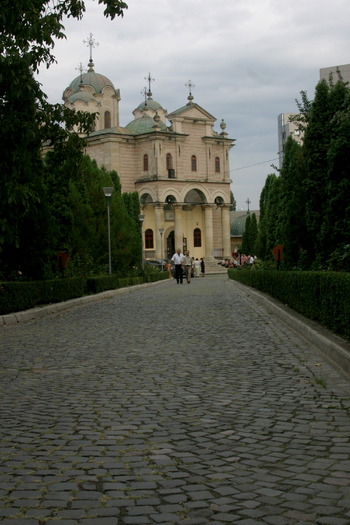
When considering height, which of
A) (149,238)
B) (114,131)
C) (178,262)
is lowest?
(178,262)

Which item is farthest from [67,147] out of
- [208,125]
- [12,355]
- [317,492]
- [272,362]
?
[208,125]

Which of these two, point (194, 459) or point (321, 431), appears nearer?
point (194, 459)

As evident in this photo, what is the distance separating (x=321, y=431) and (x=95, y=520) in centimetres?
224

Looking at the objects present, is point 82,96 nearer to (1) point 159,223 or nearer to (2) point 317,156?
(1) point 159,223

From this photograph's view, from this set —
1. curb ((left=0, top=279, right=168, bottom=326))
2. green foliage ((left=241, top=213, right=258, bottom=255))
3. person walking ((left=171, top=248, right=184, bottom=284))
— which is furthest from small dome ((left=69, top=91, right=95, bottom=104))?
curb ((left=0, top=279, right=168, bottom=326))

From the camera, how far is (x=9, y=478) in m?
3.97

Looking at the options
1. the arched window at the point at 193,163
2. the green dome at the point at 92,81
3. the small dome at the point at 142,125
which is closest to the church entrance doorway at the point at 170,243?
the arched window at the point at 193,163

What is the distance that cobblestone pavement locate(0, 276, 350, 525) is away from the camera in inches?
138

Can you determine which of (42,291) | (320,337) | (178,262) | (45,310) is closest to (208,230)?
(178,262)

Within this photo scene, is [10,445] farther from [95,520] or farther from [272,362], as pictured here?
[272,362]

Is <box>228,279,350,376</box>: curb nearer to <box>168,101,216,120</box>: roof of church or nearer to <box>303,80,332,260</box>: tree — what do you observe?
<box>303,80,332,260</box>: tree

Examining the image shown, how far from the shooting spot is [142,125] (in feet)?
245

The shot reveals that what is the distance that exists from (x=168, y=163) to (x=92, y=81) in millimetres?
12435

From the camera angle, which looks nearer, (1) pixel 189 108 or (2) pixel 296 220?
(2) pixel 296 220
